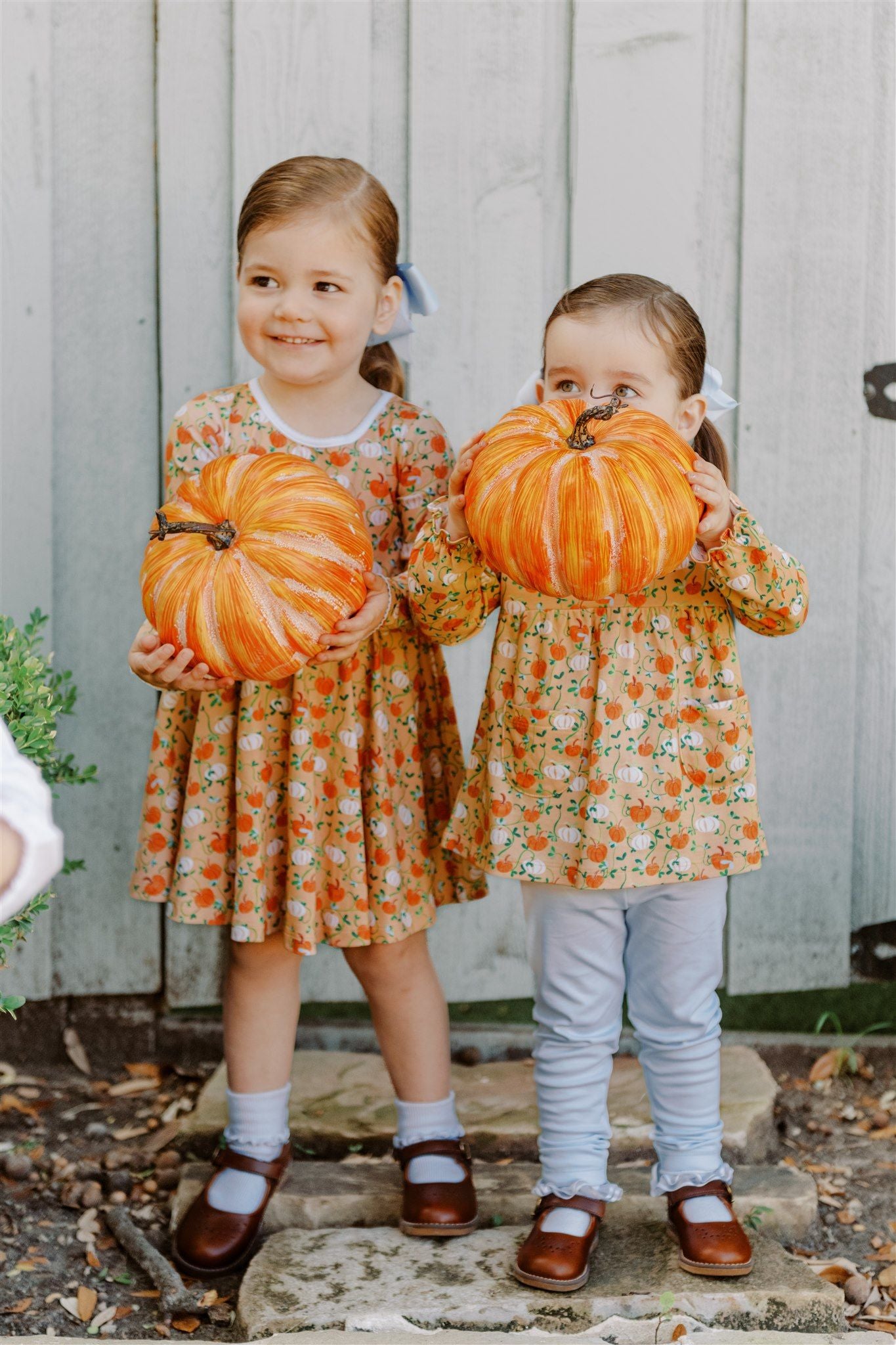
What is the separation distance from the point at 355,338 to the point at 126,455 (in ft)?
2.94

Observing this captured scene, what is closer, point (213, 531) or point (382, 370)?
point (213, 531)

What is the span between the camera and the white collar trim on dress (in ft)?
8.83

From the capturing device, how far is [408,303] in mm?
2828

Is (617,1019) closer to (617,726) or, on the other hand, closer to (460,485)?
(617,726)

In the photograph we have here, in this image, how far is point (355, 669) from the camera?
267 centimetres

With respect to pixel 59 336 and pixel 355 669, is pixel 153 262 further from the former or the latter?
pixel 355 669

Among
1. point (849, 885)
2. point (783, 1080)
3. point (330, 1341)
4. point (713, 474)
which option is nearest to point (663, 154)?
point (713, 474)

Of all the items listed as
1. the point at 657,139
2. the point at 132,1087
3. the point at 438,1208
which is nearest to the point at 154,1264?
the point at 438,1208

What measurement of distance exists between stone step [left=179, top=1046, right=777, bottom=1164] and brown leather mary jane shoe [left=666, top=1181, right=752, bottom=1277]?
0.46 m

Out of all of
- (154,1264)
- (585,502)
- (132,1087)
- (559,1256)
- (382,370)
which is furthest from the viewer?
(132,1087)

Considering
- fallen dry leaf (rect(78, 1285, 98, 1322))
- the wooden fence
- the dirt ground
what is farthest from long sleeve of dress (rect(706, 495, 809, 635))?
fallen dry leaf (rect(78, 1285, 98, 1322))

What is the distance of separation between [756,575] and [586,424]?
1.31 feet

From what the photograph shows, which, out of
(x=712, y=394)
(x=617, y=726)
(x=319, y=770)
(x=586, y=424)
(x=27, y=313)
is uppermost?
(x=27, y=313)

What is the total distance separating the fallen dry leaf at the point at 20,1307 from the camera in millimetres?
2576
